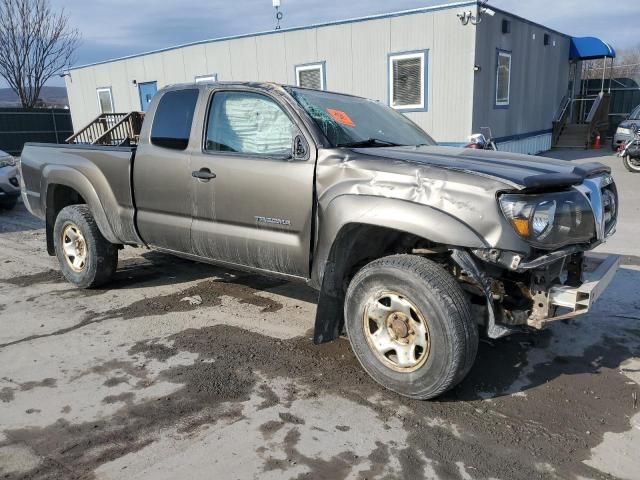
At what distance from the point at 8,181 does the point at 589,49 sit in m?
19.7

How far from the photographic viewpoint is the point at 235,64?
52.1 feet

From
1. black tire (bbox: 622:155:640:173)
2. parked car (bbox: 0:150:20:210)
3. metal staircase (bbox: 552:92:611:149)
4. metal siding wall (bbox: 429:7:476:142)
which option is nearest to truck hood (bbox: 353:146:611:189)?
parked car (bbox: 0:150:20:210)

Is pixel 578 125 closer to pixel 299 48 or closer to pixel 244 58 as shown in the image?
pixel 299 48

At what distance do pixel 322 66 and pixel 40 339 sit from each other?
11.7 meters

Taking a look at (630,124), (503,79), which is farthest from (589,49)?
(503,79)

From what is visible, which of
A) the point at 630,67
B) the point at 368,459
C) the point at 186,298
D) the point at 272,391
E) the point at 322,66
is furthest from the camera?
the point at 630,67

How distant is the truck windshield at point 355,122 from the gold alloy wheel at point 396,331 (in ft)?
3.67

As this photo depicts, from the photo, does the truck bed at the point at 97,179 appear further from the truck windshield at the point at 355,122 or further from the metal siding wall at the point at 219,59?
the metal siding wall at the point at 219,59

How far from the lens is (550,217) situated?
2770 millimetres

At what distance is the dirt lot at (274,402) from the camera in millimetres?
2576

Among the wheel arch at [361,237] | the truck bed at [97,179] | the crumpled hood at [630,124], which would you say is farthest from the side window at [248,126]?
the crumpled hood at [630,124]

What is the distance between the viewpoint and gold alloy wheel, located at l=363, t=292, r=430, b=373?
3.06 m

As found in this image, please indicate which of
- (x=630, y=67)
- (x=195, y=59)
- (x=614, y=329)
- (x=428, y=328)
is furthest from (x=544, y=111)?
(x=630, y=67)

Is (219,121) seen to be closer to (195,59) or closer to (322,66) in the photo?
(322,66)
